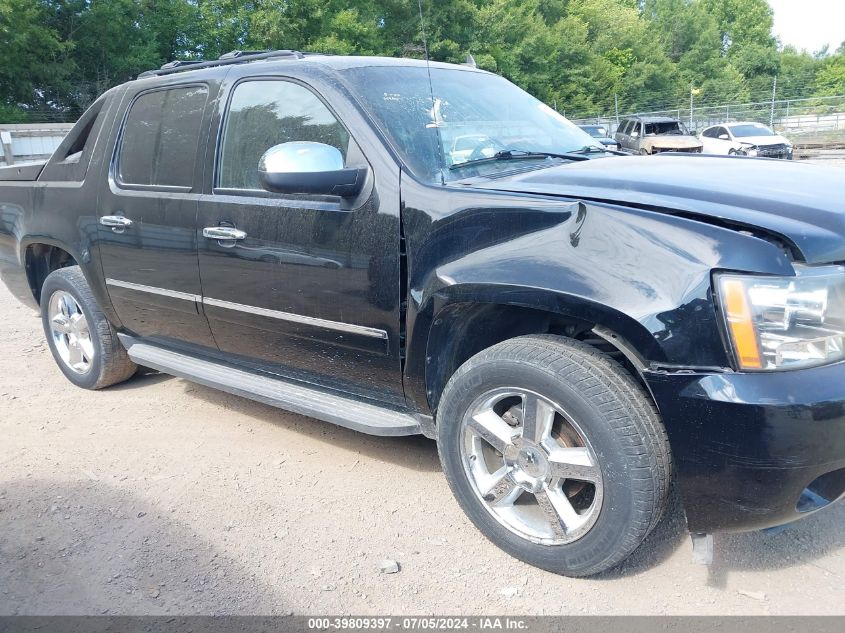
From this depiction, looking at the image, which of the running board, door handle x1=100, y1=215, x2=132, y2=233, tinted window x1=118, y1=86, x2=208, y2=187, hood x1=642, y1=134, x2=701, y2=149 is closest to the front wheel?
the running board

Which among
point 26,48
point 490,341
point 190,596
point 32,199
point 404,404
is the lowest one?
point 190,596

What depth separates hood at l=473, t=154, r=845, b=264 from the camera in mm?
2141

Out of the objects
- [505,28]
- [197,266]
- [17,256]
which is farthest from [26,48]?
[197,266]

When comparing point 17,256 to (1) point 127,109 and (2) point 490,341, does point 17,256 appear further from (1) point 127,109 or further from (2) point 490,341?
(2) point 490,341

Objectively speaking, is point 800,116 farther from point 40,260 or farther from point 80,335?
point 80,335

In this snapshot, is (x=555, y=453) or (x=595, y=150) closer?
(x=555, y=453)

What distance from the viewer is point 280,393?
3.37 metres

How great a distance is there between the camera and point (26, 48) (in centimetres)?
2900

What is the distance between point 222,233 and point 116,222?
0.94m

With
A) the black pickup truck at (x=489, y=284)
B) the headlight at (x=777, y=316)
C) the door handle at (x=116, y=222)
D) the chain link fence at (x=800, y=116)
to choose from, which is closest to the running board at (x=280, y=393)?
the black pickup truck at (x=489, y=284)

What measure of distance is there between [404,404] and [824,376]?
61.3 inches

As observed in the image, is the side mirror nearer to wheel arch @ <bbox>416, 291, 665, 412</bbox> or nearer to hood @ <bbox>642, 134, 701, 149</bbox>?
wheel arch @ <bbox>416, 291, 665, 412</bbox>

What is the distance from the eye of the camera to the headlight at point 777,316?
205 centimetres

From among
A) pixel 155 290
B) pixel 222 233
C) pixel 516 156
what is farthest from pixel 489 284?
pixel 155 290
